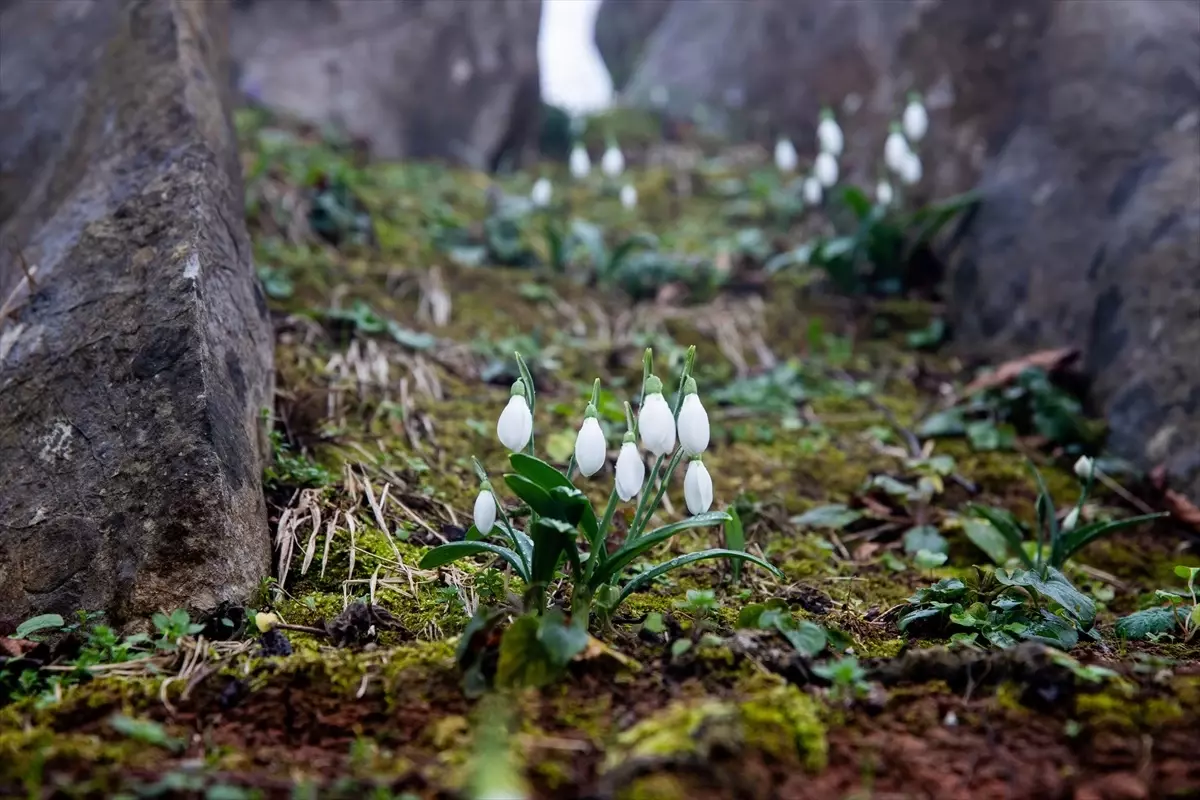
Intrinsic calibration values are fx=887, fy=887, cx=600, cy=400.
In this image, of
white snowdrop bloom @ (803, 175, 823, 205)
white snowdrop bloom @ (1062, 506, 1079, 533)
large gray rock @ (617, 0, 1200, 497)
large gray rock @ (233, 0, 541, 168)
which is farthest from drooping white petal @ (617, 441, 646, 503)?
large gray rock @ (233, 0, 541, 168)

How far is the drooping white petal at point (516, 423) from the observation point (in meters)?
1.93

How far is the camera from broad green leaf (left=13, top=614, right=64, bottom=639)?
6.21ft

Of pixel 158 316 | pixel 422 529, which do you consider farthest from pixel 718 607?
pixel 158 316

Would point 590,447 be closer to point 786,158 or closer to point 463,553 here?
point 463,553

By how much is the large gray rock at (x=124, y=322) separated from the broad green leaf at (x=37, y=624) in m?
0.07

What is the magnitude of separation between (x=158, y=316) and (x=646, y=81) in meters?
11.9

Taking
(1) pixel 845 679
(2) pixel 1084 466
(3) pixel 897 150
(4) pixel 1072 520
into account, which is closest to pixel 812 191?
(3) pixel 897 150

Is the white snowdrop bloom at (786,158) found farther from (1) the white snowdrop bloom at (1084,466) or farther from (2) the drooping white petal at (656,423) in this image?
(2) the drooping white petal at (656,423)

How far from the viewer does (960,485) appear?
3.50 metres

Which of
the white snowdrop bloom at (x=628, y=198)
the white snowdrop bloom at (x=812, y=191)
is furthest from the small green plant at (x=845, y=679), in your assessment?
the white snowdrop bloom at (x=628, y=198)

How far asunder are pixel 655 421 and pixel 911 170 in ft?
13.9

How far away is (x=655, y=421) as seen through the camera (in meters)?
1.84

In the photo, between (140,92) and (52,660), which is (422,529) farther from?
(140,92)

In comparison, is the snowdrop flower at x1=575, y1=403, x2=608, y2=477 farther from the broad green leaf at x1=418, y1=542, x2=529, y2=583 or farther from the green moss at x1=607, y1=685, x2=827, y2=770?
the green moss at x1=607, y1=685, x2=827, y2=770
